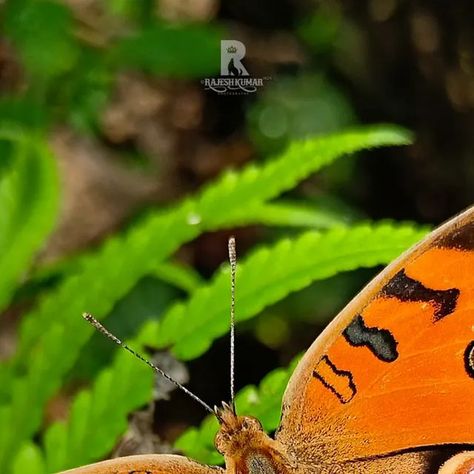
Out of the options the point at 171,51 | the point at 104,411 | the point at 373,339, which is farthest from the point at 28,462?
the point at 171,51

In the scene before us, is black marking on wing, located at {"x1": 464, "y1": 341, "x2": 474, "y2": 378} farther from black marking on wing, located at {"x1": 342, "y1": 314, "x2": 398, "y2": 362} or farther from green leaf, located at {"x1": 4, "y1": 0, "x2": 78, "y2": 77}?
green leaf, located at {"x1": 4, "y1": 0, "x2": 78, "y2": 77}

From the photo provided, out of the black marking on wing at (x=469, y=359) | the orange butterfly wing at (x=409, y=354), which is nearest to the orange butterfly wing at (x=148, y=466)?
the orange butterfly wing at (x=409, y=354)

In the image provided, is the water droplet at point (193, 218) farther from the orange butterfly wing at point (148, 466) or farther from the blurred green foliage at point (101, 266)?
the orange butterfly wing at point (148, 466)

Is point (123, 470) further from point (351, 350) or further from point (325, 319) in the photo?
point (325, 319)

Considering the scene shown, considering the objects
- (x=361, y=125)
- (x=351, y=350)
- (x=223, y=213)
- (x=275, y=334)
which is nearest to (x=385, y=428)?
(x=351, y=350)

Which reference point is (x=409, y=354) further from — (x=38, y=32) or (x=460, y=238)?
(x=38, y=32)

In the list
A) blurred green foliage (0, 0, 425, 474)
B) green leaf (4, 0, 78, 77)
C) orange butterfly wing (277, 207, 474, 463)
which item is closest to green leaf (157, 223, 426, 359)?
blurred green foliage (0, 0, 425, 474)
